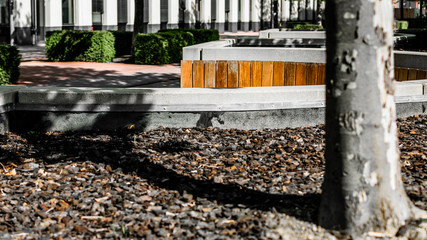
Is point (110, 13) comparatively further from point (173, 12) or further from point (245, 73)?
point (245, 73)

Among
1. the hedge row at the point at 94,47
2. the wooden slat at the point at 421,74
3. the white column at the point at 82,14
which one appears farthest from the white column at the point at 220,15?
the wooden slat at the point at 421,74

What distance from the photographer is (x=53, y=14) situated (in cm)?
3131

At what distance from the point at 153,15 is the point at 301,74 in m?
31.8

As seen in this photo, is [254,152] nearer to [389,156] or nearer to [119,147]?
[119,147]

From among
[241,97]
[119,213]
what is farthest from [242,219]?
[241,97]

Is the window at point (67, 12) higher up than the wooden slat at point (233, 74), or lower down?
higher up

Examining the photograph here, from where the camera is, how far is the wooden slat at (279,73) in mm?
9852

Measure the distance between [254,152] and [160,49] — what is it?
14.9 meters

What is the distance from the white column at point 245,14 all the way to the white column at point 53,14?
92.2ft

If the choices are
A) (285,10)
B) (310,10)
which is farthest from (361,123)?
(310,10)

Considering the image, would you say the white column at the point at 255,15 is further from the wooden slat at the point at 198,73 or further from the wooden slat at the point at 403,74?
the wooden slat at the point at 198,73

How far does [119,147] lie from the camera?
614cm

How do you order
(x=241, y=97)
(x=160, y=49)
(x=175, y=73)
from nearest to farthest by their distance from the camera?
(x=241, y=97), (x=175, y=73), (x=160, y=49)

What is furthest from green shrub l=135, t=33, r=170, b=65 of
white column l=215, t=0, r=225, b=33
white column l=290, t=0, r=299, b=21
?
white column l=290, t=0, r=299, b=21
